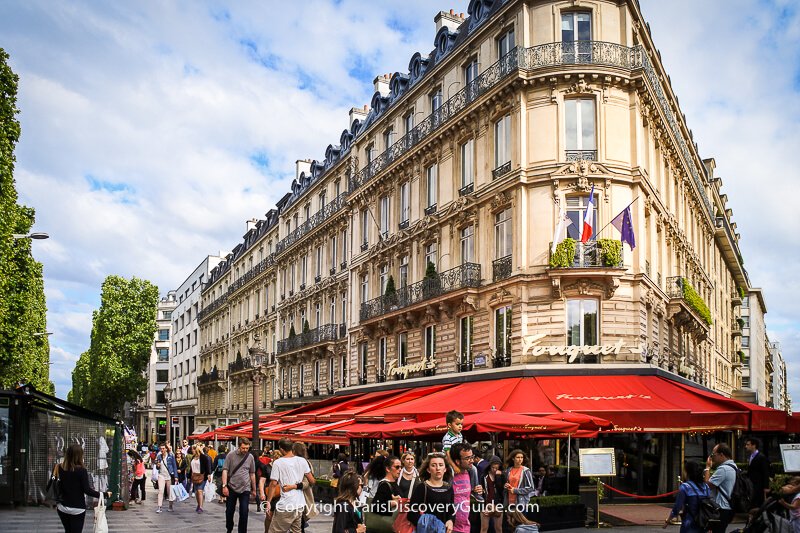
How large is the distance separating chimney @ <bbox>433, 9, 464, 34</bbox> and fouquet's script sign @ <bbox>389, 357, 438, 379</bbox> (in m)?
12.2

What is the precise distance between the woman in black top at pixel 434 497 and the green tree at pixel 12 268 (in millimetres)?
18929

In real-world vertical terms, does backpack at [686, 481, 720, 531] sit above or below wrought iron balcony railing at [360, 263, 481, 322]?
below

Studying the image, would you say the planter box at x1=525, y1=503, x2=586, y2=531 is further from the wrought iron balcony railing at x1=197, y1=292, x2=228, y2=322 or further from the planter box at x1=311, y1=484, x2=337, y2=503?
the wrought iron balcony railing at x1=197, y1=292, x2=228, y2=322

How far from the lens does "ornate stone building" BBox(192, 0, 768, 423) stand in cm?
2447

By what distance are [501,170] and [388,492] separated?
18.6 m

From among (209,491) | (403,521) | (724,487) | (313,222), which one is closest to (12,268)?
(209,491)

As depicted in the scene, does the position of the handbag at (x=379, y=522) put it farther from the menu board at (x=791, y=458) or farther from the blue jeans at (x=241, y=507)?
the menu board at (x=791, y=458)

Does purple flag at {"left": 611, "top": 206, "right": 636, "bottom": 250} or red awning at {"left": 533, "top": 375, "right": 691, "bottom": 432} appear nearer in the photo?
red awning at {"left": 533, "top": 375, "right": 691, "bottom": 432}

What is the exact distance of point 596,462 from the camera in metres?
17.1

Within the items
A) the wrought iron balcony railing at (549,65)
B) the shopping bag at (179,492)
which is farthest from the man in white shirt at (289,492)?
the wrought iron balcony railing at (549,65)

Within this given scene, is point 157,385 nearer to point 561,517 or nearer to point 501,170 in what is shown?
point 501,170

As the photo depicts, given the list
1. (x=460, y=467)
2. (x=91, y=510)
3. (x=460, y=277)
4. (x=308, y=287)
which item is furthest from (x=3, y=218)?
(x=308, y=287)

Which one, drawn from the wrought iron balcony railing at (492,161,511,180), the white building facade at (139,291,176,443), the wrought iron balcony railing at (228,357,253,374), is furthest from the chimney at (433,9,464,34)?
the white building facade at (139,291,176,443)

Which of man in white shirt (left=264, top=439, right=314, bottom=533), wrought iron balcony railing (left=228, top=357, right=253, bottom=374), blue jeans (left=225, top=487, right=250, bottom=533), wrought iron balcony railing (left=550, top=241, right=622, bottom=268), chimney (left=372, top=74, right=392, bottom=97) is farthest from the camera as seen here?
wrought iron balcony railing (left=228, top=357, right=253, bottom=374)
